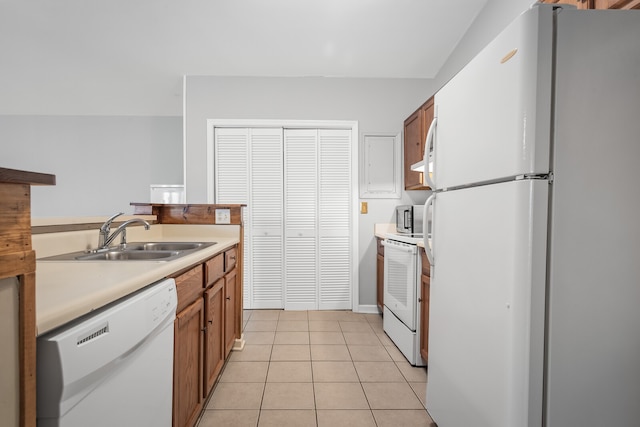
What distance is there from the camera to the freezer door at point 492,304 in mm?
953

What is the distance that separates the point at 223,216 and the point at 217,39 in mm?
1607

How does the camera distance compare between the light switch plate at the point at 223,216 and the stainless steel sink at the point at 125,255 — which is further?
the light switch plate at the point at 223,216

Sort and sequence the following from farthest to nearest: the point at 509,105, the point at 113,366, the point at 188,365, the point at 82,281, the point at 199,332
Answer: the point at 199,332
the point at 188,365
the point at 509,105
the point at 82,281
the point at 113,366

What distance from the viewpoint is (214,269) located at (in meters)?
1.74

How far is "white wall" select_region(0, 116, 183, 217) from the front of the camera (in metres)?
5.05

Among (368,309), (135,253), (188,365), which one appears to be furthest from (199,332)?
(368,309)

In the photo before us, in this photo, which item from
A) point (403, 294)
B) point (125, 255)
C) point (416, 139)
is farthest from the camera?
point (416, 139)

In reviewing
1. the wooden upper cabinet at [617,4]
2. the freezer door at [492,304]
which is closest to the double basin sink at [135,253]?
the freezer door at [492,304]

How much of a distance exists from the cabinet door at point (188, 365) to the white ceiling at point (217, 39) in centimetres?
222

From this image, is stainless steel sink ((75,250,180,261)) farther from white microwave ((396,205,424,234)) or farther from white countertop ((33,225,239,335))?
white microwave ((396,205,424,234))

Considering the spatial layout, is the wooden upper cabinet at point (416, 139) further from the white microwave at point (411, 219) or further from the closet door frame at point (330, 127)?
the closet door frame at point (330, 127)

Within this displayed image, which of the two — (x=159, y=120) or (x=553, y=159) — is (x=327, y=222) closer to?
(x=553, y=159)

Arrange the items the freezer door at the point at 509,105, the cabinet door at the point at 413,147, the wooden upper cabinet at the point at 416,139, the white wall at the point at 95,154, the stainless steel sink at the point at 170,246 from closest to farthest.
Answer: the freezer door at the point at 509,105 → the stainless steel sink at the point at 170,246 → the wooden upper cabinet at the point at 416,139 → the cabinet door at the point at 413,147 → the white wall at the point at 95,154

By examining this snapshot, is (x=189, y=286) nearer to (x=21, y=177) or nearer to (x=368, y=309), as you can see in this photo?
(x=21, y=177)
